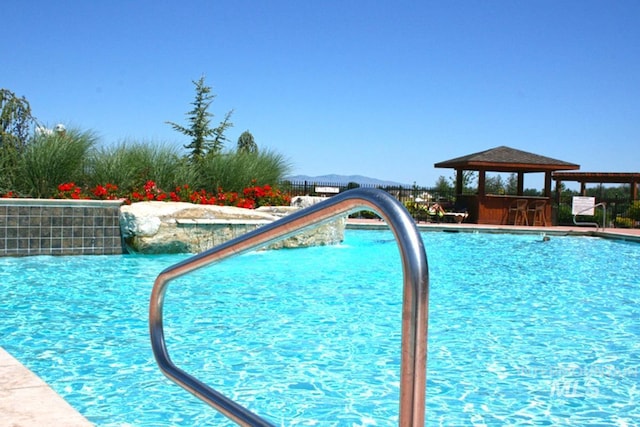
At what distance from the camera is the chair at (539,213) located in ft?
66.6

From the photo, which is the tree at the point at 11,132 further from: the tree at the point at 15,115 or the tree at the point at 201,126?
the tree at the point at 201,126

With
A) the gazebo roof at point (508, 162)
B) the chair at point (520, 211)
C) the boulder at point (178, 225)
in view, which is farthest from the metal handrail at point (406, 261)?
the chair at point (520, 211)

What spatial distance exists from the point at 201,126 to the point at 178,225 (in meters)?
12.4

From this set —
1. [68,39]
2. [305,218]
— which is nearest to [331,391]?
[305,218]

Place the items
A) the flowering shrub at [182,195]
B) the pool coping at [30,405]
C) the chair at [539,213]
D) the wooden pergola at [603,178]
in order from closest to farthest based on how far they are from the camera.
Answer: the pool coping at [30,405], the flowering shrub at [182,195], the chair at [539,213], the wooden pergola at [603,178]

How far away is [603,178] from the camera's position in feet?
79.8

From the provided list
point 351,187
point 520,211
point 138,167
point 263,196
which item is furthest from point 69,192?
point 520,211

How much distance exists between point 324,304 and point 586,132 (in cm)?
2631

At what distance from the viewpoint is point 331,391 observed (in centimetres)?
385

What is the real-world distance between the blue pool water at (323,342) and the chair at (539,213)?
38.4ft

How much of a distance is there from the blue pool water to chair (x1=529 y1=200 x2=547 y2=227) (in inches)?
461

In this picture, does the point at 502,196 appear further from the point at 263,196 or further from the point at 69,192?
the point at 69,192

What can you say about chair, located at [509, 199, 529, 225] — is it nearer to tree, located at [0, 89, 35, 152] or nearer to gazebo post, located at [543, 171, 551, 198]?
gazebo post, located at [543, 171, 551, 198]

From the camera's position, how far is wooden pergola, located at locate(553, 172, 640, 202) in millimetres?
22656
